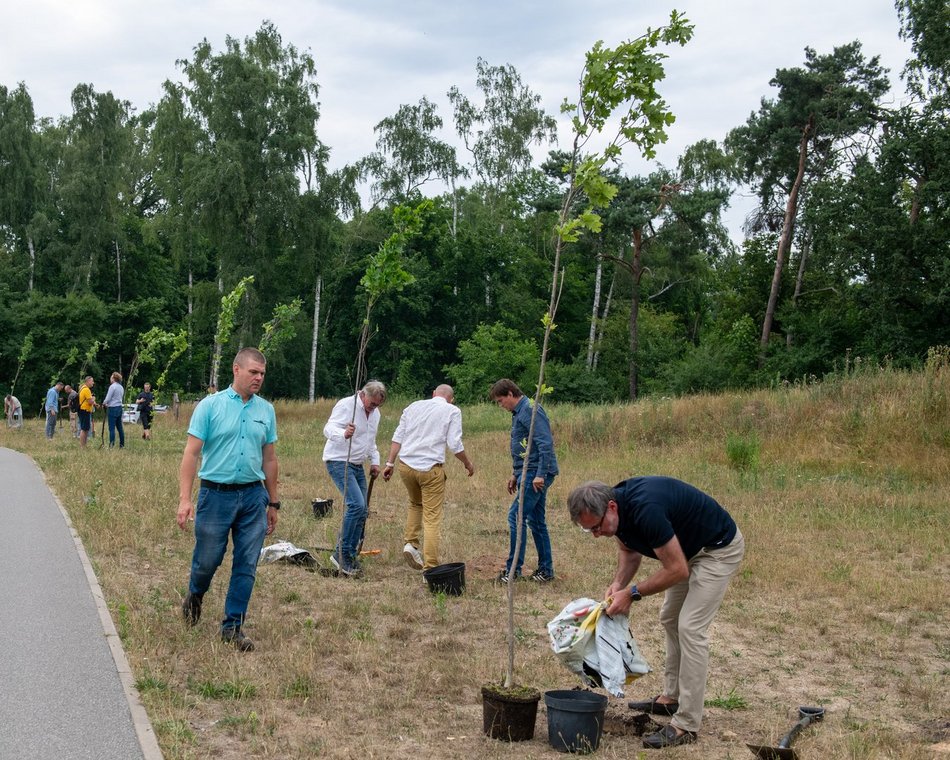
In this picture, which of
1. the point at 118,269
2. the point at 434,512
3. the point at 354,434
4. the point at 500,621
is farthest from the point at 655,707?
the point at 118,269

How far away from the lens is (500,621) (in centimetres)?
805

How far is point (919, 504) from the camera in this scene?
13938 millimetres

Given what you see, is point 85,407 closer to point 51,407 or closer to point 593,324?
point 51,407

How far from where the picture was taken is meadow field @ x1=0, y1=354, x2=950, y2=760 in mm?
5457

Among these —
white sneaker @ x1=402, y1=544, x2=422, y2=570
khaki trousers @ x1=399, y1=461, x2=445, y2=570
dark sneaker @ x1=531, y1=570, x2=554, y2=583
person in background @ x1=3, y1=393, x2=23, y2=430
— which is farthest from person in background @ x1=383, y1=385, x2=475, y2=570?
person in background @ x1=3, y1=393, x2=23, y2=430

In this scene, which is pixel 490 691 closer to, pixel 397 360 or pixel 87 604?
pixel 87 604

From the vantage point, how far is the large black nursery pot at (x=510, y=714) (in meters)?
5.32

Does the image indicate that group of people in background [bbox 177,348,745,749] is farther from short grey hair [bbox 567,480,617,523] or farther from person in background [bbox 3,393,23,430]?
person in background [bbox 3,393,23,430]

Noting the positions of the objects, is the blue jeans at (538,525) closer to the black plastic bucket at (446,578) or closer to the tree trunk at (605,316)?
the black plastic bucket at (446,578)

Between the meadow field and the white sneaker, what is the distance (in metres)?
0.14

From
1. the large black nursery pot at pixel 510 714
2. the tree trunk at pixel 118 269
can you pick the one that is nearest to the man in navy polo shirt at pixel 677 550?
the large black nursery pot at pixel 510 714

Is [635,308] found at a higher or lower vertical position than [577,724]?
higher

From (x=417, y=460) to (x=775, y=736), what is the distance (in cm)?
489

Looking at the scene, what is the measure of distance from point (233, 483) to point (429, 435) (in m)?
3.13
